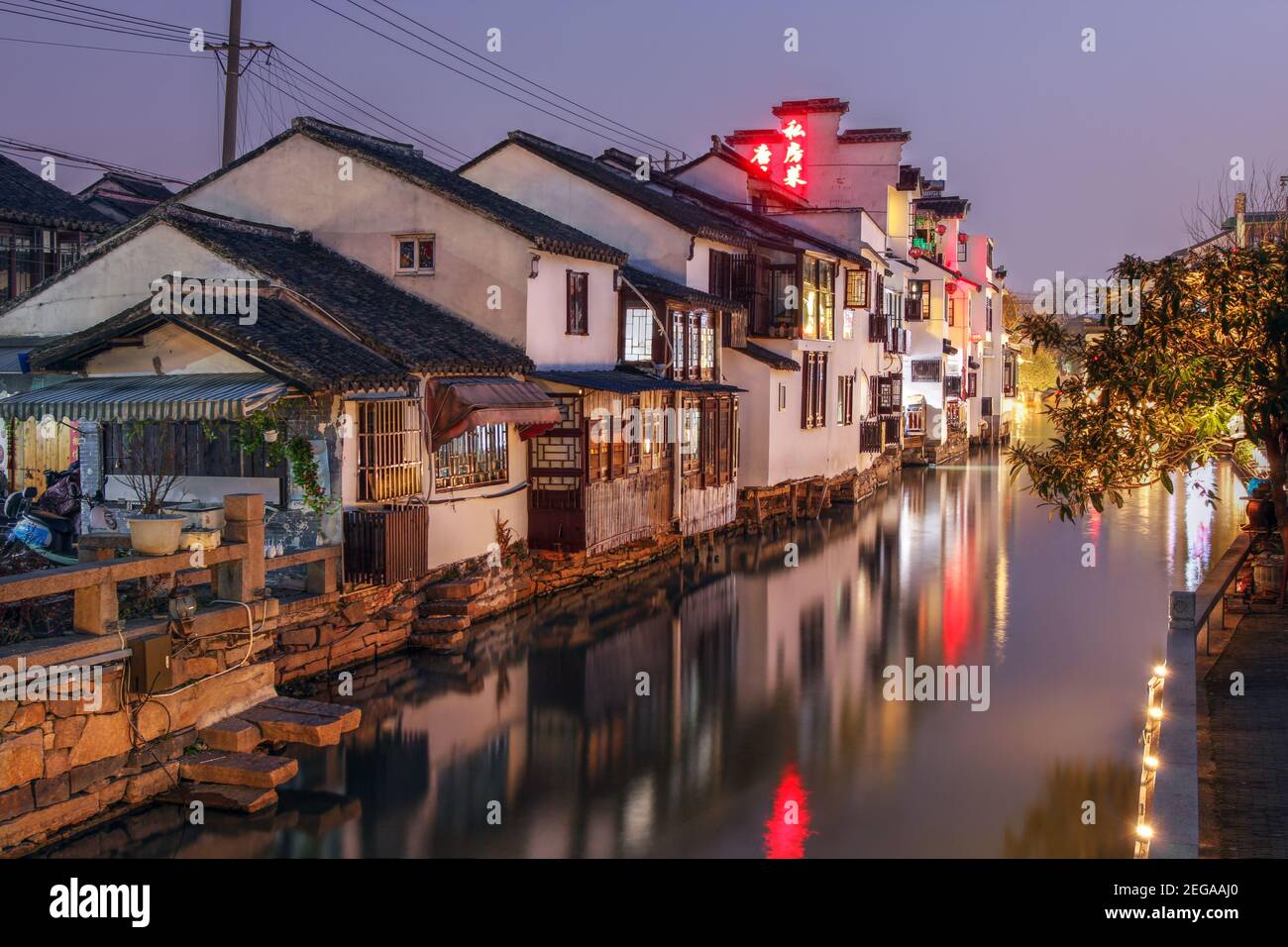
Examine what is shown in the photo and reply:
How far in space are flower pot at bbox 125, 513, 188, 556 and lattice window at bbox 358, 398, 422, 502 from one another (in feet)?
15.3

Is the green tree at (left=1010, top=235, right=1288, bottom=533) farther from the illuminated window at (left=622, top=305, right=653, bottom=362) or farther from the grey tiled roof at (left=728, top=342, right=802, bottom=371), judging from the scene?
the grey tiled roof at (left=728, top=342, right=802, bottom=371)

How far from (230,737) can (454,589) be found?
686 cm

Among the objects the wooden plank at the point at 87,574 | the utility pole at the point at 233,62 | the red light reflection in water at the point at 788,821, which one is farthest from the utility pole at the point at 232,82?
the red light reflection in water at the point at 788,821

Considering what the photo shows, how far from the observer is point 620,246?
30281 mm

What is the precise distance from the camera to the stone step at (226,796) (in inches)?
488

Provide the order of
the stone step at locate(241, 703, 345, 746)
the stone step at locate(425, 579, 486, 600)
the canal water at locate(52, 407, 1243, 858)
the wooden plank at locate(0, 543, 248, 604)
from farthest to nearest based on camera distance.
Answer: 1. the stone step at locate(425, 579, 486, 600)
2. the stone step at locate(241, 703, 345, 746)
3. the canal water at locate(52, 407, 1243, 858)
4. the wooden plank at locate(0, 543, 248, 604)

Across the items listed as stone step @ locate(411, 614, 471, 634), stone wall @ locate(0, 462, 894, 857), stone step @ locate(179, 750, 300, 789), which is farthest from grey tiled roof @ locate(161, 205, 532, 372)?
stone step @ locate(179, 750, 300, 789)

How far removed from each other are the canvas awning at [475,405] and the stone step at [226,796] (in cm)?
793

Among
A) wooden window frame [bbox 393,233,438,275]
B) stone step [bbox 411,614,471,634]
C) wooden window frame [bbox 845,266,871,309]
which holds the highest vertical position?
wooden window frame [bbox 845,266,871,309]

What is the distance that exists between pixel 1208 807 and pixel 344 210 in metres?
18.0

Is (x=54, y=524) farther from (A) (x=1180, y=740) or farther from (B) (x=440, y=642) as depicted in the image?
(A) (x=1180, y=740)

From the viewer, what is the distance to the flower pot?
13727 mm

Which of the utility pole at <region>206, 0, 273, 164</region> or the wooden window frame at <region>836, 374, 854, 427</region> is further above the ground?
the utility pole at <region>206, 0, 273, 164</region>

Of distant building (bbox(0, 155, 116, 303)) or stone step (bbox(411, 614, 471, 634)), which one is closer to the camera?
stone step (bbox(411, 614, 471, 634))
